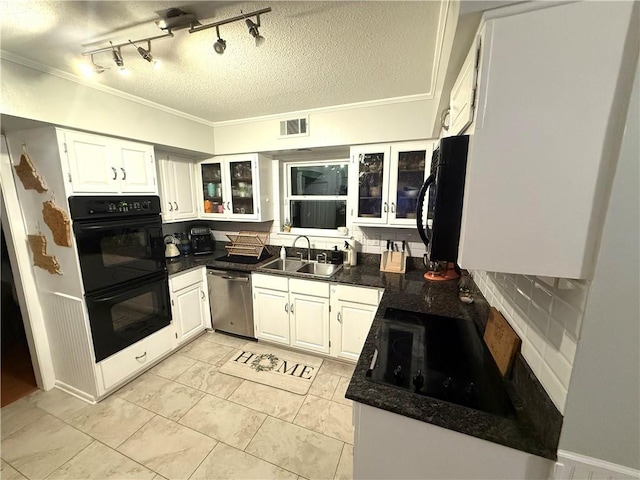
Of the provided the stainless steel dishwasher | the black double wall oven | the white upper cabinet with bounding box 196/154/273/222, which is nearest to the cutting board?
the stainless steel dishwasher

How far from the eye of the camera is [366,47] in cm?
144

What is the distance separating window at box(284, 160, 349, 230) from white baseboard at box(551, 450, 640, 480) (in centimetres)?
240

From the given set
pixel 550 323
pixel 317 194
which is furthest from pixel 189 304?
pixel 550 323

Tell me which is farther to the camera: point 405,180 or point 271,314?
point 271,314

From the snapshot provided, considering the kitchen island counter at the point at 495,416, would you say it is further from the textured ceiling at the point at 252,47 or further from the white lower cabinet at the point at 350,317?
the textured ceiling at the point at 252,47

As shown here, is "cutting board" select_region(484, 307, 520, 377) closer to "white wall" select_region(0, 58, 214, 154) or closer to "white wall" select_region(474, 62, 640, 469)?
"white wall" select_region(474, 62, 640, 469)

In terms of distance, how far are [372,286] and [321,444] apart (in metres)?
1.16

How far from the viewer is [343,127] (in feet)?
7.76

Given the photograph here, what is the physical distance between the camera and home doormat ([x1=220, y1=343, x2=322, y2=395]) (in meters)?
2.22

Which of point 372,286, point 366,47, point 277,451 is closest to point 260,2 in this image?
point 366,47

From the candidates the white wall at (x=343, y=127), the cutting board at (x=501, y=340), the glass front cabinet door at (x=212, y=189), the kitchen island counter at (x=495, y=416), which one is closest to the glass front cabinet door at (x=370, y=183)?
the white wall at (x=343, y=127)

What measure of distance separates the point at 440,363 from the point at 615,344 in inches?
24.1

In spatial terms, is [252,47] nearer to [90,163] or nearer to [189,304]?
[90,163]

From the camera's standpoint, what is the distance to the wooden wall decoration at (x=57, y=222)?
1771 millimetres
